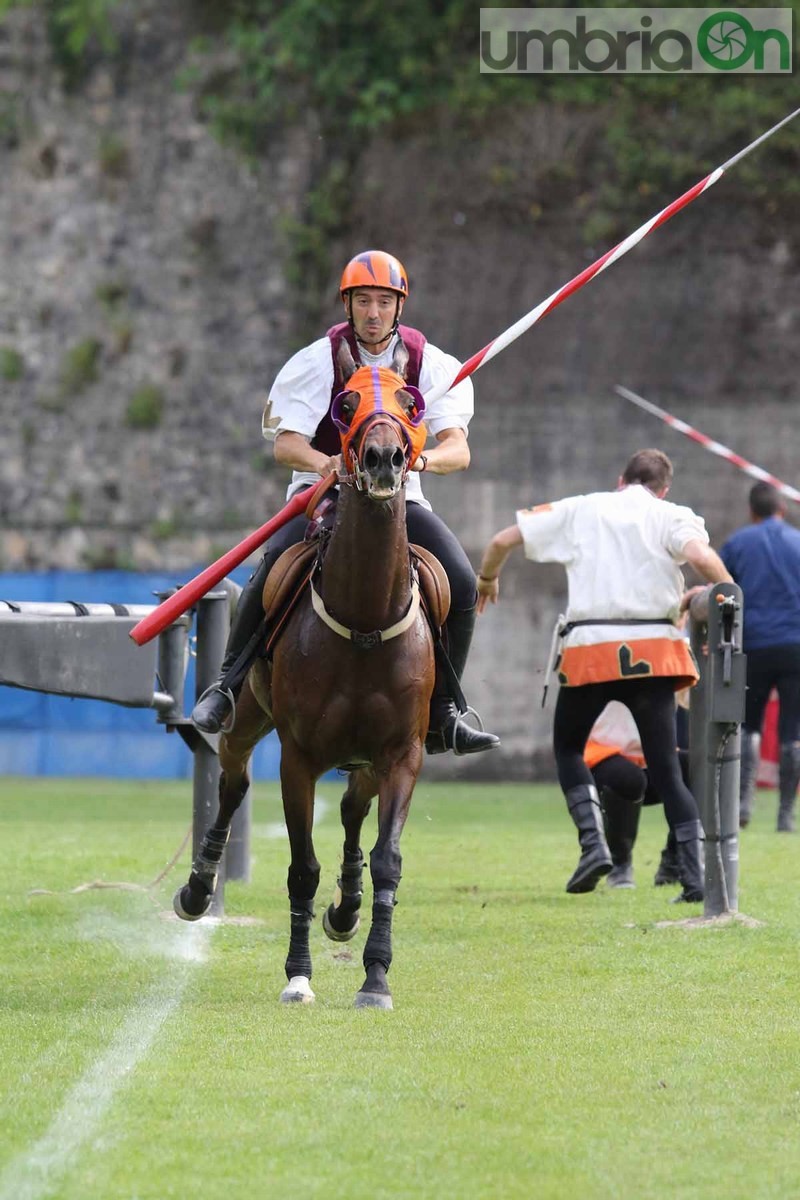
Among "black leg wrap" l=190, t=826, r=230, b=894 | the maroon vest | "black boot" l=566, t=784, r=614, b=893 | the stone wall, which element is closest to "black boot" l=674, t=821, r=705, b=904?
"black boot" l=566, t=784, r=614, b=893

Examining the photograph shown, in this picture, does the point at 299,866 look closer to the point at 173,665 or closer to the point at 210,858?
the point at 210,858

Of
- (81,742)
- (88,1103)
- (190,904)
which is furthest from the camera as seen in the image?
(81,742)

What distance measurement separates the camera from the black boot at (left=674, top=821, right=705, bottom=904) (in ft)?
33.7

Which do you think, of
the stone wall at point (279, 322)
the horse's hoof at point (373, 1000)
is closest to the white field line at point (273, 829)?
the stone wall at point (279, 322)

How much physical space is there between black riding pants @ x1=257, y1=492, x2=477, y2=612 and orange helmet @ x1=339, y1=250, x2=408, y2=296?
93cm

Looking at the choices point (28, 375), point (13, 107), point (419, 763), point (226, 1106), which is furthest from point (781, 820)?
point (13, 107)

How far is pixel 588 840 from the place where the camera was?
1061 centimetres

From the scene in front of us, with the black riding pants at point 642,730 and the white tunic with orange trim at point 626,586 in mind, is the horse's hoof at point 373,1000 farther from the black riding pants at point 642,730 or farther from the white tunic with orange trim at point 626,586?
the white tunic with orange trim at point 626,586

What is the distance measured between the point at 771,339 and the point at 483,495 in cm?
388

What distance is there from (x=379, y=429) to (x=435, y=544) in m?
1.53

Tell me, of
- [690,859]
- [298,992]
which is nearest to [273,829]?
[690,859]

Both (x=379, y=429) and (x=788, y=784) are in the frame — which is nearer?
(x=379, y=429)

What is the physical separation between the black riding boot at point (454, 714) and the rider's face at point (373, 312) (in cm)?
118

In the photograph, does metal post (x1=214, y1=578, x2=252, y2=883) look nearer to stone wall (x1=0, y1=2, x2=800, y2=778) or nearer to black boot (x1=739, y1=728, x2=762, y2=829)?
black boot (x1=739, y1=728, x2=762, y2=829)
